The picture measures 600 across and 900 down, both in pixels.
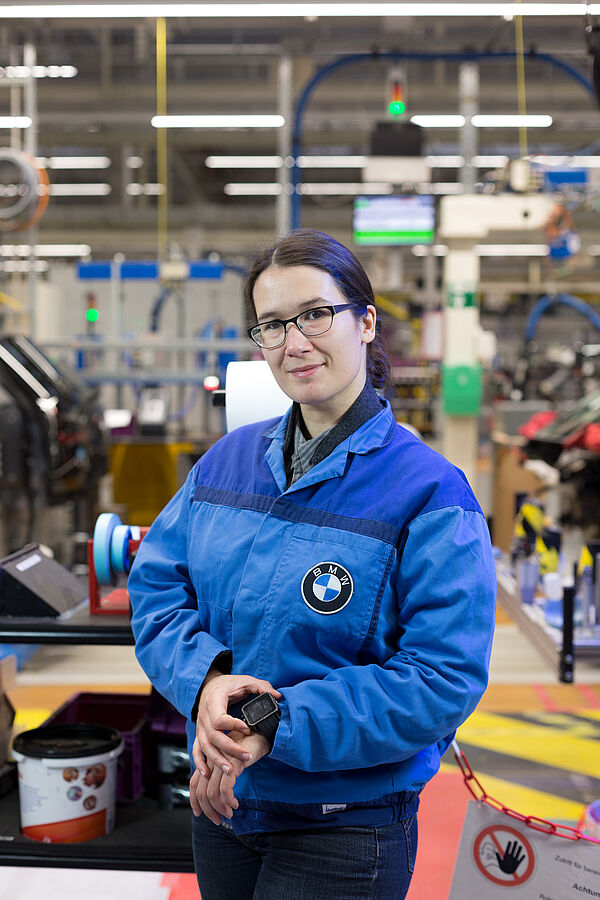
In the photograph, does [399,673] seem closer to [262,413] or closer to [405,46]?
[262,413]

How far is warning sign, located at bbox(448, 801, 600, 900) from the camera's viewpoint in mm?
1729

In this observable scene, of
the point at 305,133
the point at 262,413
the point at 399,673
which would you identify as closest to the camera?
the point at 399,673

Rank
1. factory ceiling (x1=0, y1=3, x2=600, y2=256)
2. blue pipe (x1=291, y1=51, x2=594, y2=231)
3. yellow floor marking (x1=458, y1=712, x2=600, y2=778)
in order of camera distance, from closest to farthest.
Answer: yellow floor marking (x1=458, y1=712, x2=600, y2=778) < blue pipe (x1=291, y1=51, x2=594, y2=231) < factory ceiling (x1=0, y1=3, x2=600, y2=256)

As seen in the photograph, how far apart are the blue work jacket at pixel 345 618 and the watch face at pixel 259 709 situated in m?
0.02

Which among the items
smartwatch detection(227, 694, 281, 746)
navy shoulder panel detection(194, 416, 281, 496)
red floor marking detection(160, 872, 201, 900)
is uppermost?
navy shoulder panel detection(194, 416, 281, 496)

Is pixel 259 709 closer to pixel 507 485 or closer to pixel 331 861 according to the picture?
pixel 331 861

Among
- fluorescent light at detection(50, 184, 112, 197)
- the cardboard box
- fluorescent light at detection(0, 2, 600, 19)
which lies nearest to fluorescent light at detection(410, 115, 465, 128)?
the cardboard box

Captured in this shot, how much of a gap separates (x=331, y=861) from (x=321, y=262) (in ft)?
3.01

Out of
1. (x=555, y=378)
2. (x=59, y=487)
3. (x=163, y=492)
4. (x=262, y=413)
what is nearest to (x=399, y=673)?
(x=262, y=413)

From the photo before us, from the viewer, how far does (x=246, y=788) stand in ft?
4.53

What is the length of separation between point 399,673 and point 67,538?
5860 mm

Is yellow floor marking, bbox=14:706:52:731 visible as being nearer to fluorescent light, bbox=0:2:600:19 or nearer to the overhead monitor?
fluorescent light, bbox=0:2:600:19

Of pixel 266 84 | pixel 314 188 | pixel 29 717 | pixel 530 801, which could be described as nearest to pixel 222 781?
pixel 530 801

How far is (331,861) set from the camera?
4.44 feet
